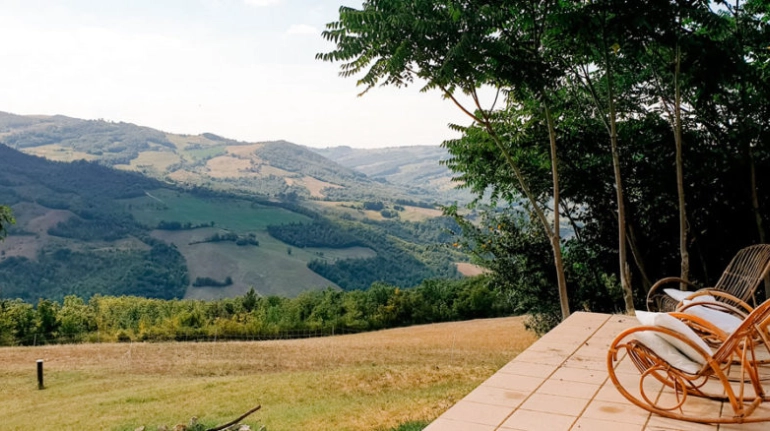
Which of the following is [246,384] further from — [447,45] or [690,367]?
[690,367]

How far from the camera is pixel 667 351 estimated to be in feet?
10.9

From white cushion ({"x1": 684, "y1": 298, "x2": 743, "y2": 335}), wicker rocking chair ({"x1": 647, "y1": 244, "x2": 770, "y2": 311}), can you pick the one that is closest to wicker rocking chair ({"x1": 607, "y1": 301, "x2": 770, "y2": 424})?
white cushion ({"x1": 684, "y1": 298, "x2": 743, "y2": 335})

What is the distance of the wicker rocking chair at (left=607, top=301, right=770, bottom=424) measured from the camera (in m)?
3.10

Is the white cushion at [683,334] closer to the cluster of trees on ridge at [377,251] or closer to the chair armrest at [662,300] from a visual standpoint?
the chair armrest at [662,300]

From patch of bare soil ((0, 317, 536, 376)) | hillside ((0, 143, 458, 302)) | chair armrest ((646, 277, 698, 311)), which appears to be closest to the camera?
chair armrest ((646, 277, 698, 311))

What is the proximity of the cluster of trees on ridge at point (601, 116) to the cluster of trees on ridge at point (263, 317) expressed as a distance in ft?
A: 80.4

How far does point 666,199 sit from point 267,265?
89703mm

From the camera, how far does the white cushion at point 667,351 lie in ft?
10.6

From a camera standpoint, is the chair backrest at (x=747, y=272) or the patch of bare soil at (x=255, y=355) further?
the patch of bare soil at (x=255, y=355)

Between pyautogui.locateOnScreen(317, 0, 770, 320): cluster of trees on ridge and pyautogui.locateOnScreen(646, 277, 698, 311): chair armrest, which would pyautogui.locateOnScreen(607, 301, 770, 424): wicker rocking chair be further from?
pyautogui.locateOnScreen(317, 0, 770, 320): cluster of trees on ridge

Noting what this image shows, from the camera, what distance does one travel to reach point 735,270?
564 centimetres

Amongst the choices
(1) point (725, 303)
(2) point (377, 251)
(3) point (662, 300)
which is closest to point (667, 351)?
(1) point (725, 303)

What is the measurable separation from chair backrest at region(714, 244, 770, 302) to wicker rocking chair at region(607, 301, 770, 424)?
5.54 feet

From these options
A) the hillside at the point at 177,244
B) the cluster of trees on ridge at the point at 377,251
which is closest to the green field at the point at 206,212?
the hillside at the point at 177,244
